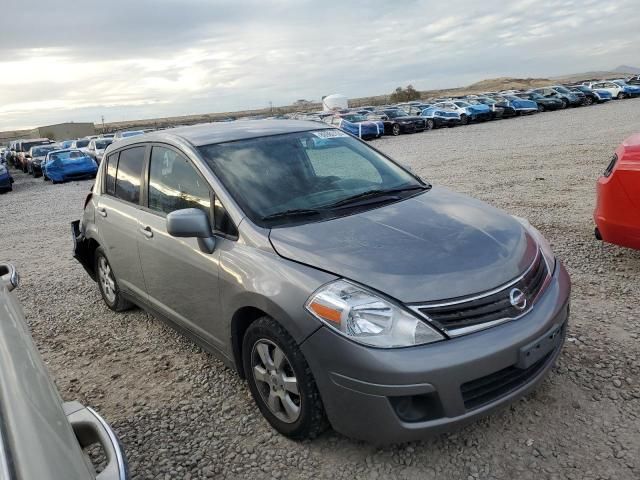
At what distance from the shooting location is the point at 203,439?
311 centimetres

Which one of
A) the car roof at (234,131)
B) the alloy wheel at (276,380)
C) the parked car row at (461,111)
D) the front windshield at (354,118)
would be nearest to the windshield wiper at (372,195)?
the car roof at (234,131)

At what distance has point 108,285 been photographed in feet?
16.8

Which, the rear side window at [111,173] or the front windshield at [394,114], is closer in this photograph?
the rear side window at [111,173]

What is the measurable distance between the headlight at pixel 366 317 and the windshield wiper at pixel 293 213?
72cm

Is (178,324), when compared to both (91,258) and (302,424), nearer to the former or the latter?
(302,424)

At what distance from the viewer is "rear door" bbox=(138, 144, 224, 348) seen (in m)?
3.33

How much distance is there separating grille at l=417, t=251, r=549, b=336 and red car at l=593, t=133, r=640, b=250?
2197 mm

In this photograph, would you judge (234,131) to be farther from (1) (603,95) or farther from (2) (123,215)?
(1) (603,95)

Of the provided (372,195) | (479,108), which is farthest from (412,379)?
(479,108)

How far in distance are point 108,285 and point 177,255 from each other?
1.91 metres

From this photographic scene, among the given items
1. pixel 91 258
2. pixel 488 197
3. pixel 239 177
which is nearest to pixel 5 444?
pixel 239 177

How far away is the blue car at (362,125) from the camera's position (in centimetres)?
2694

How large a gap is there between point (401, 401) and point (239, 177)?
1.72 metres

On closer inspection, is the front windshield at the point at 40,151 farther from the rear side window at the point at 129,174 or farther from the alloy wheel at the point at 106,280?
the rear side window at the point at 129,174
